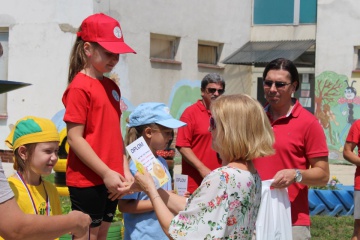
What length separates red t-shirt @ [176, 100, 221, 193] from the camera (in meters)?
7.42

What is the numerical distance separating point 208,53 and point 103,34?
16.9 meters

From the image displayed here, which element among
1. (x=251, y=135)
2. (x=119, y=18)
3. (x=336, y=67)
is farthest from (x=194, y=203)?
(x=336, y=67)

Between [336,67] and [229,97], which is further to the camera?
[336,67]

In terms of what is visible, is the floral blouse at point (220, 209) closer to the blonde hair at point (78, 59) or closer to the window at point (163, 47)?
the blonde hair at point (78, 59)

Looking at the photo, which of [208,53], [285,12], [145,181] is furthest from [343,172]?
[145,181]

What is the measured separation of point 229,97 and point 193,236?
0.78m

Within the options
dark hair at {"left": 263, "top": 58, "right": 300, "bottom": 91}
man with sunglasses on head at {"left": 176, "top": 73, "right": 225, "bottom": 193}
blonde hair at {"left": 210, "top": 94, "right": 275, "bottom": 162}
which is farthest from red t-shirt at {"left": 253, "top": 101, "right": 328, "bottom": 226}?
man with sunglasses on head at {"left": 176, "top": 73, "right": 225, "bottom": 193}

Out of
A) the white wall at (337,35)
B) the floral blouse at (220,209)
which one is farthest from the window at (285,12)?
the floral blouse at (220,209)

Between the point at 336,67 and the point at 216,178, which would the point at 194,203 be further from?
the point at 336,67

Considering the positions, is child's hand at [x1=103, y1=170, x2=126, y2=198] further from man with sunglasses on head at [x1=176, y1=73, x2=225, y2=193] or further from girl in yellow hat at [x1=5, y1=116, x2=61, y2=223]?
man with sunglasses on head at [x1=176, y1=73, x2=225, y2=193]

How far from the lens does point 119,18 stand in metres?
18.1

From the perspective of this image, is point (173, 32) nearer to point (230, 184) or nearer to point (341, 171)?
point (341, 171)

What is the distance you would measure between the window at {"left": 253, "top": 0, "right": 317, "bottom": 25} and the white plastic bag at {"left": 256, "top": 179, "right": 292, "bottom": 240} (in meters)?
17.7

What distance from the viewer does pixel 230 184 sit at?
12.0 feet
